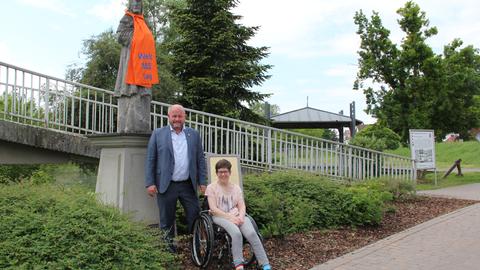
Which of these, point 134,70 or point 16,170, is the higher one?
point 134,70

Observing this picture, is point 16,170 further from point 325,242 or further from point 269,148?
point 325,242

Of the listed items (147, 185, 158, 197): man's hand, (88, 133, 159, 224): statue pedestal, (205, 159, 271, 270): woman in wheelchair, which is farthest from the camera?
(88, 133, 159, 224): statue pedestal

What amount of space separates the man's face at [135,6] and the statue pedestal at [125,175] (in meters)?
1.62

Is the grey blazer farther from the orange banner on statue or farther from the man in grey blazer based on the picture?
the orange banner on statue

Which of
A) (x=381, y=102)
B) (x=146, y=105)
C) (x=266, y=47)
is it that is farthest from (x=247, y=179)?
(x=381, y=102)

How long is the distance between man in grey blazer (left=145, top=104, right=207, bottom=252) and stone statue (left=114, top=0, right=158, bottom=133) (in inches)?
25.1

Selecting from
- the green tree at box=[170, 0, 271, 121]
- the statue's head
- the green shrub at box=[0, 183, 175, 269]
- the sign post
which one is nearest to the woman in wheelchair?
the green shrub at box=[0, 183, 175, 269]

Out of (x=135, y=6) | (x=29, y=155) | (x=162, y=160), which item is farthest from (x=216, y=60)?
(x=162, y=160)

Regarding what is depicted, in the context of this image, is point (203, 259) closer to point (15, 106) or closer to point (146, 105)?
point (146, 105)

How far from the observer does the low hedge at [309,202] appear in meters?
7.46

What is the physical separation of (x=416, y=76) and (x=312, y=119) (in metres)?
8.57

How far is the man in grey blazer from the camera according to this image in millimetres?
5578

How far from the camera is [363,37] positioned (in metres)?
22.0

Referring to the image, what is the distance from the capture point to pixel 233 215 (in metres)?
5.53
